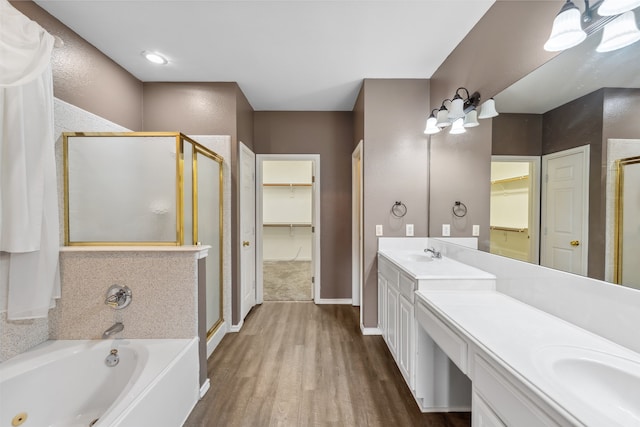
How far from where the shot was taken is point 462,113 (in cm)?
202

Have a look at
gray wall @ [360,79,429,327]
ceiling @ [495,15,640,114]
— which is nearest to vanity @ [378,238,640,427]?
gray wall @ [360,79,429,327]

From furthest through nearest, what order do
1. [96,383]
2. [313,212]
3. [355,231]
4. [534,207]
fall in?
[313,212], [355,231], [96,383], [534,207]

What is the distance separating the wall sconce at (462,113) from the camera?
1802mm

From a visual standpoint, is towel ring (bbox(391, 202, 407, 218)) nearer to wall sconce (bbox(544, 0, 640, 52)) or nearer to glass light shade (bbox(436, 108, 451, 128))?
glass light shade (bbox(436, 108, 451, 128))

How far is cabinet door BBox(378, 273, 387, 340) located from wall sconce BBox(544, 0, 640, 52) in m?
1.95

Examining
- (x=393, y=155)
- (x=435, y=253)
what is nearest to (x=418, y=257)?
(x=435, y=253)

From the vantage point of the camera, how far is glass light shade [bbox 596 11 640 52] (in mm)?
946

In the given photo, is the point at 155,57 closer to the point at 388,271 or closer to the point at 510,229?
the point at 388,271

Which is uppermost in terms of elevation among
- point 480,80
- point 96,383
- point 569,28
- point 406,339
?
point 480,80

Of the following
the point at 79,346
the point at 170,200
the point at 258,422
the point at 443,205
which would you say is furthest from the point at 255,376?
the point at 443,205

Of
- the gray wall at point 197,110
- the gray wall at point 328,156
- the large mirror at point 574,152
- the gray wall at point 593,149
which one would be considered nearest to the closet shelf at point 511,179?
the large mirror at point 574,152

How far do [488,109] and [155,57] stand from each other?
2.83 metres

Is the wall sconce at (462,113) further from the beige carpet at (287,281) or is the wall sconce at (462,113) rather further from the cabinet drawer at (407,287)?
the beige carpet at (287,281)

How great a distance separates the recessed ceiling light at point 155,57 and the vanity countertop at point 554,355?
3001mm
